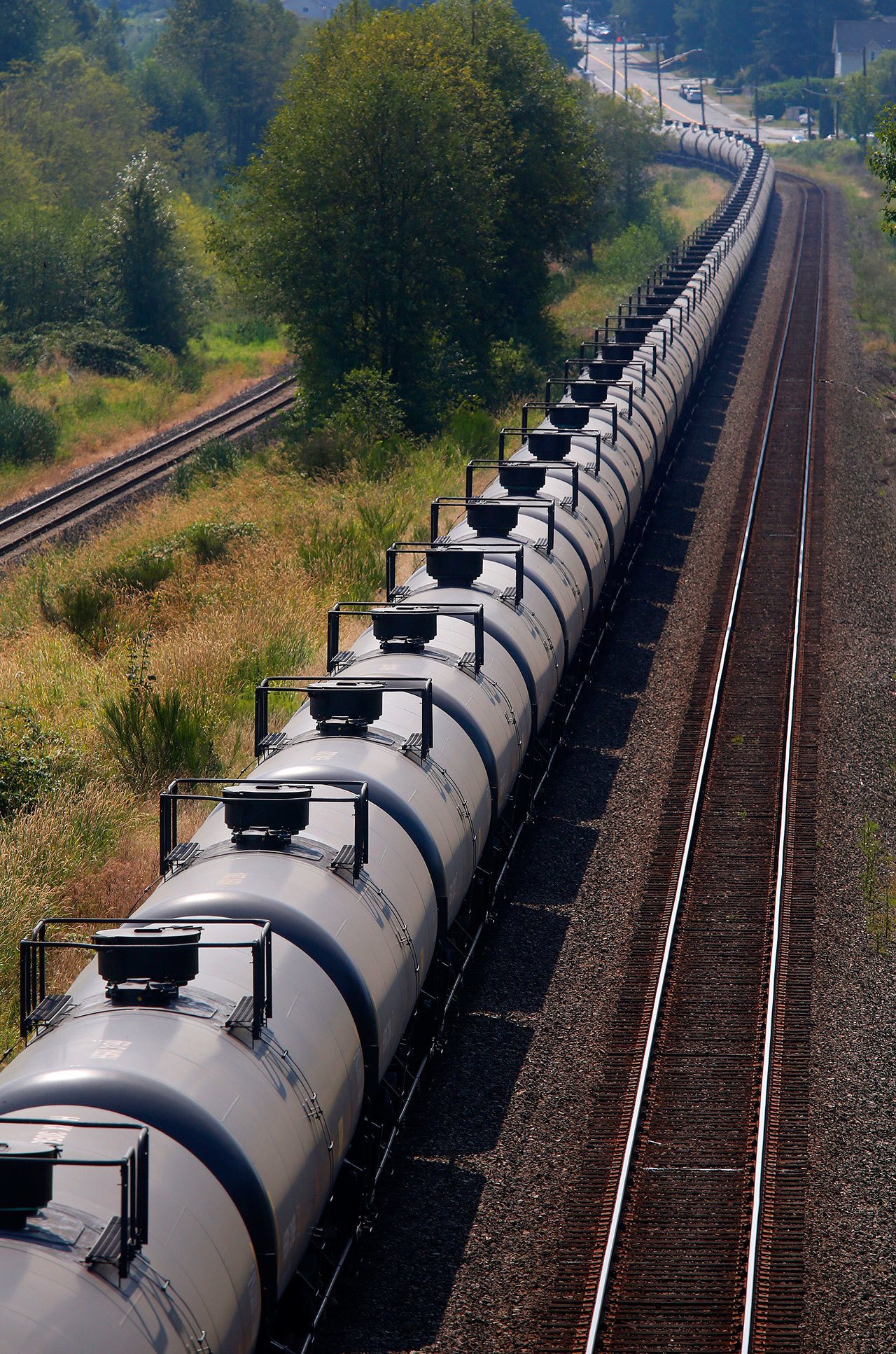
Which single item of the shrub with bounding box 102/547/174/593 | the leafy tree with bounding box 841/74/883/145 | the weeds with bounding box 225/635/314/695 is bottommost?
the weeds with bounding box 225/635/314/695

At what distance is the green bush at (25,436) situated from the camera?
43.1 meters

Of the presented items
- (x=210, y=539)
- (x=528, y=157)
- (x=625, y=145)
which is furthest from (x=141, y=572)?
(x=625, y=145)

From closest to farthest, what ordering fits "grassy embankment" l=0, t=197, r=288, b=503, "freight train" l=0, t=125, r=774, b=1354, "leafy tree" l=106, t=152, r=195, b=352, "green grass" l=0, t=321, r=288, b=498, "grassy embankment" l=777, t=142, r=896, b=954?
"freight train" l=0, t=125, r=774, b=1354
"grassy embankment" l=777, t=142, r=896, b=954
"grassy embankment" l=0, t=197, r=288, b=503
"green grass" l=0, t=321, r=288, b=498
"leafy tree" l=106, t=152, r=195, b=352

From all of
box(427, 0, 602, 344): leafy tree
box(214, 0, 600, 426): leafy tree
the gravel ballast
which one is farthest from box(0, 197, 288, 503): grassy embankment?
the gravel ballast

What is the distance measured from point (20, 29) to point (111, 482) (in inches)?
3084

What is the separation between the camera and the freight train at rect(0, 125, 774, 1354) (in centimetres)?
670

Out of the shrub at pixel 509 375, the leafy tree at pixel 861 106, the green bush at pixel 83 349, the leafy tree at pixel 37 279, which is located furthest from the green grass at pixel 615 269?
the leafy tree at pixel 861 106

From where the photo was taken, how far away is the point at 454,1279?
34.4 ft

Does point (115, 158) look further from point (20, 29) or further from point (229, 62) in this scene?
point (229, 62)

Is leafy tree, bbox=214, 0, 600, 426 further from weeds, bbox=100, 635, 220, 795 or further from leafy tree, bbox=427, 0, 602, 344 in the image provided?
weeds, bbox=100, 635, 220, 795

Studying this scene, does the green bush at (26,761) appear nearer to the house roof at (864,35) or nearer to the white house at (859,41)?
the white house at (859,41)

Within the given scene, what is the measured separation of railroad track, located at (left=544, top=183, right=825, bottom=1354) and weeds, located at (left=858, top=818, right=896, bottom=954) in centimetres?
69

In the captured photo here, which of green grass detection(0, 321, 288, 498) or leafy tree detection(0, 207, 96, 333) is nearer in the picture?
green grass detection(0, 321, 288, 498)

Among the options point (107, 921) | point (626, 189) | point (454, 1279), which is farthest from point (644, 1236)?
point (626, 189)
